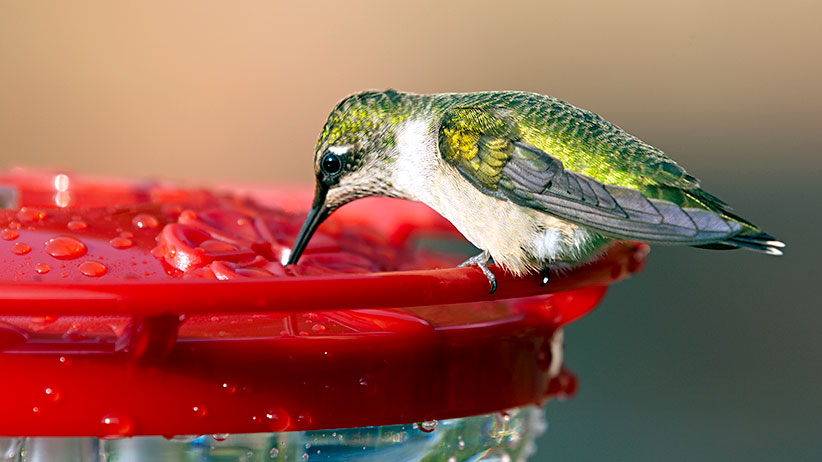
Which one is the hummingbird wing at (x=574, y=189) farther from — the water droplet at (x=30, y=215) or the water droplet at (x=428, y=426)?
the water droplet at (x=30, y=215)

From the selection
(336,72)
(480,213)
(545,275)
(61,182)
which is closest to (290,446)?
(545,275)

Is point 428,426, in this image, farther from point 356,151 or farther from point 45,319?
point 356,151

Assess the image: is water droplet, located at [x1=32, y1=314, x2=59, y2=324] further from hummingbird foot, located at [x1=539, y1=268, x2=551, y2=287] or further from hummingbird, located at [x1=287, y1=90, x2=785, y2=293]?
hummingbird foot, located at [x1=539, y1=268, x2=551, y2=287]

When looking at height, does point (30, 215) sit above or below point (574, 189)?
below

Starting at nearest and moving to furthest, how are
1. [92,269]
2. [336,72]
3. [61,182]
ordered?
1. [92,269]
2. [61,182]
3. [336,72]

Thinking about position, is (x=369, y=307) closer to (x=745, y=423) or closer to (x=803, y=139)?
(x=745, y=423)

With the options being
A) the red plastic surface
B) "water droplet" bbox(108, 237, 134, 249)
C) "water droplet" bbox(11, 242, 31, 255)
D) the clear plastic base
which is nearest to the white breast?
the red plastic surface

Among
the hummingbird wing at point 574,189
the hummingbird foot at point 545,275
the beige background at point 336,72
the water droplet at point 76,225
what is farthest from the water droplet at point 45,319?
the beige background at point 336,72

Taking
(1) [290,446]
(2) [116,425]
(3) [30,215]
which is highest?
(3) [30,215]
